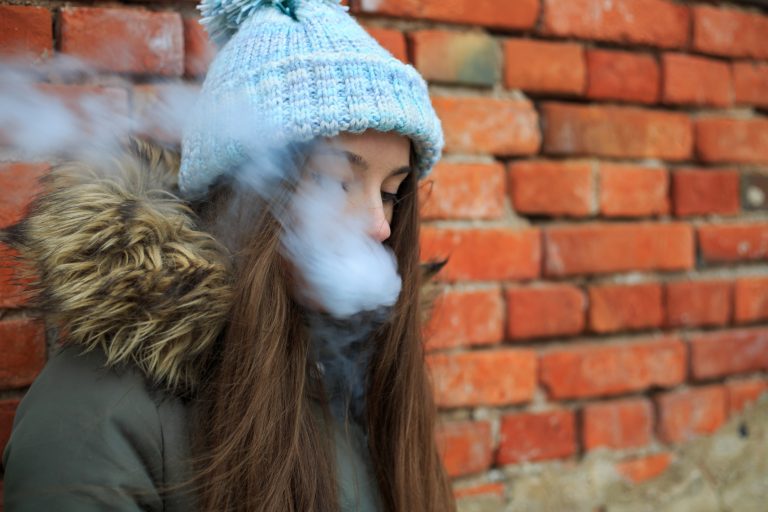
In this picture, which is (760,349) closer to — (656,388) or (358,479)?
(656,388)

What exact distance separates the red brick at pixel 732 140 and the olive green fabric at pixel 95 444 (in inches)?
48.8

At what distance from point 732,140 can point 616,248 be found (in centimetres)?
40

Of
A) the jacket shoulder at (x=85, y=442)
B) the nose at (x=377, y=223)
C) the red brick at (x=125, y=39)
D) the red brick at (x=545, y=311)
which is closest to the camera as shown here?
the jacket shoulder at (x=85, y=442)

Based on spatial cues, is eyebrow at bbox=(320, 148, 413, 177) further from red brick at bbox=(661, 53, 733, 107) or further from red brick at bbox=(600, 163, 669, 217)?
red brick at bbox=(661, 53, 733, 107)

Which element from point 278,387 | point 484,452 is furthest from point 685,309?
point 278,387

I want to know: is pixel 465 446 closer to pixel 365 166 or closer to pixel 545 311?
pixel 545 311

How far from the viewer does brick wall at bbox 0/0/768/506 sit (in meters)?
1.37

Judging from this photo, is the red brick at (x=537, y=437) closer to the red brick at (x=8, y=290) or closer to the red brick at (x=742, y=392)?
the red brick at (x=742, y=392)

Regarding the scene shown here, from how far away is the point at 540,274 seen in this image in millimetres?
1445

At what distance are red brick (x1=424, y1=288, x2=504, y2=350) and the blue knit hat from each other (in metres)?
0.39

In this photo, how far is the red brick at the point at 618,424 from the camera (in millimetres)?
1482

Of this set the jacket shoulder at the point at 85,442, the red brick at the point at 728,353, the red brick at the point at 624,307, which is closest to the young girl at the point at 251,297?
the jacket shoulder at the point at 85,442

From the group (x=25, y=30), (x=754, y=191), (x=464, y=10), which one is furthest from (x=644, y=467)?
(x=25, y=30)

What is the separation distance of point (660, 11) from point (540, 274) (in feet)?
2.01
